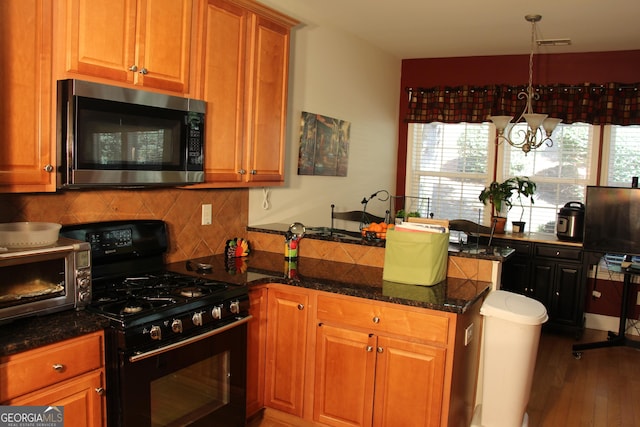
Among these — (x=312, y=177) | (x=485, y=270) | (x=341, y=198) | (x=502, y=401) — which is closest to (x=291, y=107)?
(x=312, y=177)

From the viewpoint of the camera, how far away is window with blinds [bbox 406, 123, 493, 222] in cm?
545

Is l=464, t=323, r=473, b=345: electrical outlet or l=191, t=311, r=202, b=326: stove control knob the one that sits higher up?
l=191, t=311, r=202, b=326: stove control knob

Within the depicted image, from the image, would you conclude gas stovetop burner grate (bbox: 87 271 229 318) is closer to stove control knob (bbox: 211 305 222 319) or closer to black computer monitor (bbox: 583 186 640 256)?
stove control knob (bbox: 211 305 222 319)

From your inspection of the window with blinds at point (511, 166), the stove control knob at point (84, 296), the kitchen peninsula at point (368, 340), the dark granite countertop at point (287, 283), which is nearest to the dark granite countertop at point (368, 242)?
the kitchen peninsula at point (368, 340)

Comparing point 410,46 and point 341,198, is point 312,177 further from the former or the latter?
point 410,46

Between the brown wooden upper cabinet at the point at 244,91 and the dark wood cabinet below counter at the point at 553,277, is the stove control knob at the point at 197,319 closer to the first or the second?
the brown wooden upper cabinet at the point at 244,91

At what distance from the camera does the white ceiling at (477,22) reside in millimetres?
3701

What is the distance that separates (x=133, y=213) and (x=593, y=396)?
10.1ft

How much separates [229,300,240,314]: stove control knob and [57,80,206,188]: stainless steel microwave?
0.64 metres

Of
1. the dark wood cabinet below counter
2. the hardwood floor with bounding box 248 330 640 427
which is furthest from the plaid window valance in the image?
the hardwood floor with bounding box 248 330 640 427

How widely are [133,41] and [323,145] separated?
2109mm

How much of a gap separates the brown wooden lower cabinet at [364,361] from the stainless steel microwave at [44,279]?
1.02 meters

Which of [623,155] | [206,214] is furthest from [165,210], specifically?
[623,155]

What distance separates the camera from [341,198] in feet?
15.2
